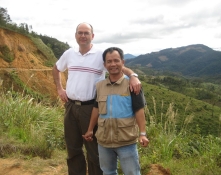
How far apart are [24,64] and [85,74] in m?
11.9

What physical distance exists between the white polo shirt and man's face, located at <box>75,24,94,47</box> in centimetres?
10

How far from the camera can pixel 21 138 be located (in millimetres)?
4016

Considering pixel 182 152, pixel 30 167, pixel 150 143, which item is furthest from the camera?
pixel 150 143

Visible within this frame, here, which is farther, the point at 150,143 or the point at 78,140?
the point at 150,143

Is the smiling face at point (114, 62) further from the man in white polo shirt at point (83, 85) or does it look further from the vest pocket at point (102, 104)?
the man in white polo shirt at point (83, 85)

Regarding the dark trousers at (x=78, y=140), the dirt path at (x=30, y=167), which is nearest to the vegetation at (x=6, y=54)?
the dirt path at (x=30, y=167)

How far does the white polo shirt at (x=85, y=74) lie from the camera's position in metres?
2.61

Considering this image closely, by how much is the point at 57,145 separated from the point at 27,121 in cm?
65

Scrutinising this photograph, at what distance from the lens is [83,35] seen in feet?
8.54

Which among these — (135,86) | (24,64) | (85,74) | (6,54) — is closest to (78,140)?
(85,74)

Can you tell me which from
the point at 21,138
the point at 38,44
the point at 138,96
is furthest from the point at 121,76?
the point at 38,44

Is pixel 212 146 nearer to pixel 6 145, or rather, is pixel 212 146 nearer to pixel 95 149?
pixel 95 149

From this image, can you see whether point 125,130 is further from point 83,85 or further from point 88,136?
point 83,85

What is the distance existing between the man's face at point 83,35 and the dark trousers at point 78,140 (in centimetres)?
64
